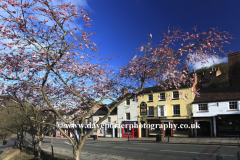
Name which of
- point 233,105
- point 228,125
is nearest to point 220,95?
point 233,105

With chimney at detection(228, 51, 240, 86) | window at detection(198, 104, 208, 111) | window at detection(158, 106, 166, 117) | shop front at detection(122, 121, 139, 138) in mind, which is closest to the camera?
window at detection(198, 104, 208, 111)

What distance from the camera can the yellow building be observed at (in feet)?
94.6

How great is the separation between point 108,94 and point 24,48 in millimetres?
4487

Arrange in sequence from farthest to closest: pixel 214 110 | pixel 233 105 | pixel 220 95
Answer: pixel 220 95
pixel 214 110
pixel 233 105

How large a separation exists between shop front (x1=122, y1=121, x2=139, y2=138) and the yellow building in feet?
3.13

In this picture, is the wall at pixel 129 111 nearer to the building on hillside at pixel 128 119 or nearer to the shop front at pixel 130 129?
the building on hillside at pixel 128 119

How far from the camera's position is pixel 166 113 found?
30906 mm

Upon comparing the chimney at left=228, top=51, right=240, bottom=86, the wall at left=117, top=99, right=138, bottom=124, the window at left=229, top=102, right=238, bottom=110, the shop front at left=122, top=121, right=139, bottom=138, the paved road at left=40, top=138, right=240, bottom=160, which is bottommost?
the shop front at left=122, top=121, right=139, bottom=138

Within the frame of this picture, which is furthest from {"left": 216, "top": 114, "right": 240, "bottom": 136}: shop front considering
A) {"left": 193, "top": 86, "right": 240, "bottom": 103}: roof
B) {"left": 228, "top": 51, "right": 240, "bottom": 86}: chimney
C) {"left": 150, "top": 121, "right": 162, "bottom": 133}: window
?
{"left": 150, "top": 121, "right": 162, "bottom": 133}: window

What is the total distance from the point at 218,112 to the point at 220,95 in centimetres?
278

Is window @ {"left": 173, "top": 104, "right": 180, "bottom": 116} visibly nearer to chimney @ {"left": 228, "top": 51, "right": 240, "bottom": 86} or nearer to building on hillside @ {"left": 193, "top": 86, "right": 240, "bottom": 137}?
building on hillside @ {"left": 193, "top": 86, "right": 240, "bottom": 137}

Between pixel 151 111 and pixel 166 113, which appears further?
pixel 151 111

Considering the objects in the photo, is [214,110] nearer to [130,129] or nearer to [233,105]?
[233,105]

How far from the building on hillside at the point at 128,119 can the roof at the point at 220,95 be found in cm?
1227
